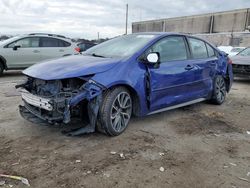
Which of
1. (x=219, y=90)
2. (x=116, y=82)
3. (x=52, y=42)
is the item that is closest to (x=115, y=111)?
(x=116, y=82)

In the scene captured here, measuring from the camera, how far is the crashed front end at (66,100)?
4.14 metres

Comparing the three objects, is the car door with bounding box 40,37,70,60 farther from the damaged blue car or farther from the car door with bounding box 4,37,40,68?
the damaged blue car

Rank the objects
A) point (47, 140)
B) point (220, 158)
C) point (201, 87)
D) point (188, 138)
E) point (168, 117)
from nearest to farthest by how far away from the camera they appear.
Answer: point (220, 158) → point (47, 140) → point (188, 138) → point (168, 117) → point (201, 87)

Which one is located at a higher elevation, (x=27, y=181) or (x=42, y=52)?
(x=42, y=52)

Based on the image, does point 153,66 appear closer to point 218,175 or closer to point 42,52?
point 218,175

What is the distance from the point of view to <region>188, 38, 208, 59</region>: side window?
612 cm

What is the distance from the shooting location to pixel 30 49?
38.8 ft

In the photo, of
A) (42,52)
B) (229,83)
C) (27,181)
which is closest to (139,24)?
(42,52)

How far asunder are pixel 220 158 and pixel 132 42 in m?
2.49

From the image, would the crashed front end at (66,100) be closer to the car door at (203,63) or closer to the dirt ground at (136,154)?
the dirt ground at (136,154)

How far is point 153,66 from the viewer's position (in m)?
5.05

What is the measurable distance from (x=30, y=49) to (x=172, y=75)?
26.1ft

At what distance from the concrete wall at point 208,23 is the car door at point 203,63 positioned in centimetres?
3871

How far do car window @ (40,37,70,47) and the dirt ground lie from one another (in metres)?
6.83
